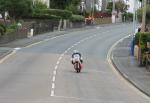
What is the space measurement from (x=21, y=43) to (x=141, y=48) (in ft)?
68.8

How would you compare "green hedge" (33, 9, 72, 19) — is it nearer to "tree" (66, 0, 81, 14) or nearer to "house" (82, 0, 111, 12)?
"tree" (66, 0, 81, 14)

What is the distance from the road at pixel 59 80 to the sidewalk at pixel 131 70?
0.52 meters

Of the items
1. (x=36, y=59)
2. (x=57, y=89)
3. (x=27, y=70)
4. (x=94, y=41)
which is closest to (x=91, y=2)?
(x=94, y=41)

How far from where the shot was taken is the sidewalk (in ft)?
106

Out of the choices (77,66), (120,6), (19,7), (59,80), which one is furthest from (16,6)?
(120,6)

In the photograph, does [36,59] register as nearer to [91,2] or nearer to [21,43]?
[21,43]

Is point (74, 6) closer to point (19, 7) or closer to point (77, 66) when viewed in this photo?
point (19, 7)

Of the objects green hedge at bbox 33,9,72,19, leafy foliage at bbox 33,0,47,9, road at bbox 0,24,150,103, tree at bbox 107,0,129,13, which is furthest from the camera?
tree at bbox 107,0,129,13

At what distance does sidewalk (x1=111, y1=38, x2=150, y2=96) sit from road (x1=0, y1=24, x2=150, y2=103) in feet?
1.70

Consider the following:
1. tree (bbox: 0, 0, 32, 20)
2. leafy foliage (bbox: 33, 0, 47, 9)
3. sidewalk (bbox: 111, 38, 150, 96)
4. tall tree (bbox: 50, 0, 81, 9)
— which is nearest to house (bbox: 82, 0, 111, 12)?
tall tree (bbox: 50, 0, 81, 9)

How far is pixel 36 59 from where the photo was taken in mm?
46469

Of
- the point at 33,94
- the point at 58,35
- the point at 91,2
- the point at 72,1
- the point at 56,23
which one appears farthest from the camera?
the point at 91,2

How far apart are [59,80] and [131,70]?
1019cm

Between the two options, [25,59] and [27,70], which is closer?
[27,70]
